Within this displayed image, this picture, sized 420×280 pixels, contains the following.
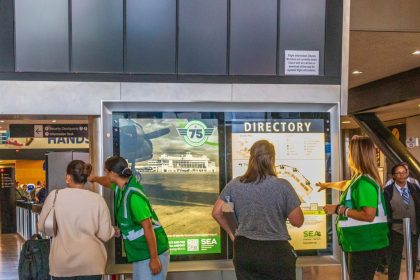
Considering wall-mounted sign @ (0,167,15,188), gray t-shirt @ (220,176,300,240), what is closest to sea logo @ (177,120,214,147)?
gray t-shirt @ (220,176,300,240)

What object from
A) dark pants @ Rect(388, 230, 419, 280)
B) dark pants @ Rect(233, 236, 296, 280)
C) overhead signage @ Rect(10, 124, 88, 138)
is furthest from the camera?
overhead signage @ Rect(10, 124, 88, 138)

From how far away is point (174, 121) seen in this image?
18.0 ft

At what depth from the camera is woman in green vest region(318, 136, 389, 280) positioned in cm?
463

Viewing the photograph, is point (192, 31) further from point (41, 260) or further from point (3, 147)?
point (3, 147)

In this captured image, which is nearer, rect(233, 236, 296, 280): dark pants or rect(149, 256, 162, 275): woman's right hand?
rect(233, 236, 296, 280): dark pants

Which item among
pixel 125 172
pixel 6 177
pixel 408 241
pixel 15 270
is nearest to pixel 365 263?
pixel 408 241

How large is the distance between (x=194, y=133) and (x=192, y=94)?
386mm

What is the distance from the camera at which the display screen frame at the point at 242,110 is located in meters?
5.43

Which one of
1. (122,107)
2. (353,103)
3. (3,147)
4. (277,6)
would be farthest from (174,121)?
(3,147)

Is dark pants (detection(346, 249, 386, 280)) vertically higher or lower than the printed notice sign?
lower

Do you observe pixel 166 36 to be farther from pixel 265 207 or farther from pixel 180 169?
pixel 265 207

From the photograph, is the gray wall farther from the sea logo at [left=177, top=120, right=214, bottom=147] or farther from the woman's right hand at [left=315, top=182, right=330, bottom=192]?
the woman's right hand at [left=315, top=182, right=330, bottom=192]

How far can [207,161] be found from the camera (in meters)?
5.57

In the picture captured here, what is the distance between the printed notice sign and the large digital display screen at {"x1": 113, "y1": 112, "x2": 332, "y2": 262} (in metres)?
0.45
